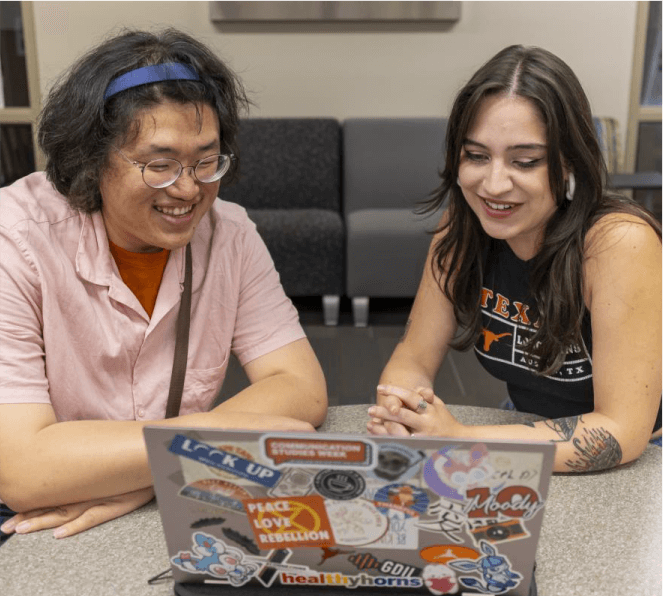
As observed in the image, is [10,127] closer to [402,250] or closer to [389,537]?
[402,250]

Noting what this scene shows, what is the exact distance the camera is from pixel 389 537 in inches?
32.1

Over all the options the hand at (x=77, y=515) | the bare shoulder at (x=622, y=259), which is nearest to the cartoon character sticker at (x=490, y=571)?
the hand at (x=77, y=515)

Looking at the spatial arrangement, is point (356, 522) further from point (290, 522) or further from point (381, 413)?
point (381, 413)

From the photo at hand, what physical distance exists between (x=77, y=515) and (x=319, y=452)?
0.47 m

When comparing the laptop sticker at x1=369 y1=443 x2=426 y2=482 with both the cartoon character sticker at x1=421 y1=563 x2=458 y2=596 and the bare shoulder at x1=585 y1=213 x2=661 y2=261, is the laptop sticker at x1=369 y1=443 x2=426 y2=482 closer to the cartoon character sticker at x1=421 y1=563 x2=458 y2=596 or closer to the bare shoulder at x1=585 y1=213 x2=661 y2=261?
the cartoon character sticker at x1=421 y1=563 x2=458 y2=596

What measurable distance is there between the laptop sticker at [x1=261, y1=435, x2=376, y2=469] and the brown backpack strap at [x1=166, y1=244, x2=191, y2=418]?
640mm

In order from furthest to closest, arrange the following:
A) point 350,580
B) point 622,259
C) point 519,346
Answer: point 519,346
point 622,259
point 350,580

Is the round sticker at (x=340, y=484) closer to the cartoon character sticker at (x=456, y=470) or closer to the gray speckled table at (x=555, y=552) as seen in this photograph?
the cartoon character sticker at (x=456, y=470)

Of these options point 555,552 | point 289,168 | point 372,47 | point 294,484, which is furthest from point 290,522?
point 372,47

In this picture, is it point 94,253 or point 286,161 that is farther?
point 286,161

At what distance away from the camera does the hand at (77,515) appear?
105 centimetres

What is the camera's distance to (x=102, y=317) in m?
1.35

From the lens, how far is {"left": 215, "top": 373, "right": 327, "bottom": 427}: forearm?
1.30 meters

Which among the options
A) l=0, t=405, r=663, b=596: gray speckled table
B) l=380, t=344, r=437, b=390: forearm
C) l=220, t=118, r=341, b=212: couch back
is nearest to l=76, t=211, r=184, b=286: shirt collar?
l=0, t=405, r=663, b=596: gray speckled table
